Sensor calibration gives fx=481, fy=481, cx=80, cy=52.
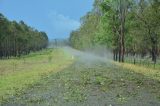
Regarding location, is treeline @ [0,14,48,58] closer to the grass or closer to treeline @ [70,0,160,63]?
treeline @ [70,0,160,63]

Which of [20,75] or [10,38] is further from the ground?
[10,38]

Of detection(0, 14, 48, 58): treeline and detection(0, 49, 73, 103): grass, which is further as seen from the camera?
detection(0, 14, 48, 58): treeline

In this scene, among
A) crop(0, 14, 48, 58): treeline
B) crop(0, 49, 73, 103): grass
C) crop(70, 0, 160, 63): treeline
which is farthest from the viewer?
crop(0, 14, 48, 58): treeline

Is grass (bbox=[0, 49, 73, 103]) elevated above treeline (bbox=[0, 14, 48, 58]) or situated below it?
below

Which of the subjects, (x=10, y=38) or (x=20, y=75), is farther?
(x=10, y=38)

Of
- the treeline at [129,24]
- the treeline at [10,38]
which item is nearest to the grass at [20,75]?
the treeline at [129,24]

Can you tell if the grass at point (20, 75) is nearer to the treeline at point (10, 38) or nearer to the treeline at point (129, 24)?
the treeline at point (129, 24)

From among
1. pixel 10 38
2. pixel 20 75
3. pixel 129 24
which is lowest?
pixel 20 75

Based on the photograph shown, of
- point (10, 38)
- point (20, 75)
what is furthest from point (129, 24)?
point (10, 38)

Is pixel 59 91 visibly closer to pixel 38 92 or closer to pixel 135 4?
pixel 38 92

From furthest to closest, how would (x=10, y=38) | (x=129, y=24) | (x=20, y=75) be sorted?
(x=10, y=38)
(x=129, y=24)
(x=20, y=75)

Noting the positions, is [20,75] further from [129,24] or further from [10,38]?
[10,38]

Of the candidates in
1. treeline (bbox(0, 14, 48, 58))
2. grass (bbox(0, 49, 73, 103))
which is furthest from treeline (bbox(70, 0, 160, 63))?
treeline (bbox(0, 14, 48, 58))

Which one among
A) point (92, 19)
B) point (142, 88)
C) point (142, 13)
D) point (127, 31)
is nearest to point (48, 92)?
point (142, 88)
